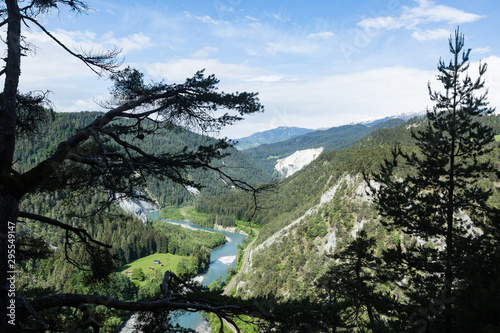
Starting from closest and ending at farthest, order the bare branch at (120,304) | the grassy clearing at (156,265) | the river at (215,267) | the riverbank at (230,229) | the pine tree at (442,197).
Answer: the bare branch at (120,304) < the pine tree at (442,197) < the river at (215,267) < the grassy clearing at (156,265) < the riverbank at (230,229)

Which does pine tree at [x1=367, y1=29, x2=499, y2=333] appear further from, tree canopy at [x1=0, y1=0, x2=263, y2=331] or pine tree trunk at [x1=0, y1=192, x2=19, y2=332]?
pine tree trunk at [x1=0, y1=192, x2=19, y2=332]

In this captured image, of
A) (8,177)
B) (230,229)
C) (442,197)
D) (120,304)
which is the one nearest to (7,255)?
(8,177)

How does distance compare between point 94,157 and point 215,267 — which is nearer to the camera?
point 94,157

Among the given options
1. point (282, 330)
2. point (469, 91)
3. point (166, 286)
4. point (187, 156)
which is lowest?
point (282, 330)

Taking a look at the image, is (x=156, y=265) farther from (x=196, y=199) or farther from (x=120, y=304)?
(x=120, y=304)

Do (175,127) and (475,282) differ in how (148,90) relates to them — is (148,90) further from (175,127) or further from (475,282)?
(475,282)

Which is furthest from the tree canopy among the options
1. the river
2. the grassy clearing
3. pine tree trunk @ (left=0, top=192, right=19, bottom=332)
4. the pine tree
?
the grassy clearing

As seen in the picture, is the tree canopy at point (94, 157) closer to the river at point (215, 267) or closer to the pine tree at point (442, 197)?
the pine tree at point (442, 197)

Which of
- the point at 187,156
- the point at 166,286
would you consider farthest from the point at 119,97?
the point at 166,286

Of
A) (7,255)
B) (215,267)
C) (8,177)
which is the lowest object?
(215,267)

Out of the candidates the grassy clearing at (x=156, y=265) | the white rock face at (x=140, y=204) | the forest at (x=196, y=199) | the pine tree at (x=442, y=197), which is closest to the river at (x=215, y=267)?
the grassy clearing at (x=156, y=265)

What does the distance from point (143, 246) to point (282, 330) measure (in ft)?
259

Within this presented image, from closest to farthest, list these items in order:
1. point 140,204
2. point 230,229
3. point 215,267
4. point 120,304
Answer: point 120,304 → point 140,204 → point 215,267 → point 230,229

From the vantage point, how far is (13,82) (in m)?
4.12
